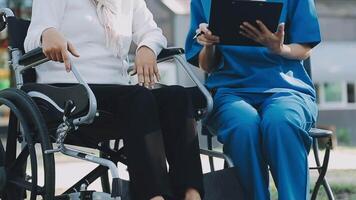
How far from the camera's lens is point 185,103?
9.41ft

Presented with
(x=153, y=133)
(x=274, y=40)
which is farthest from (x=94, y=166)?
(x=153, y=133)

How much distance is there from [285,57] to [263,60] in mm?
100

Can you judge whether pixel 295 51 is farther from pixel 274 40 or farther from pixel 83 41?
pixel 83 41

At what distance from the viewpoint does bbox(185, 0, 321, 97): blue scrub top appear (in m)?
3.28

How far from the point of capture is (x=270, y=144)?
2.91 m

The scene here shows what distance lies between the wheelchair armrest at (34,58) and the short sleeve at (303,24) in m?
1.16

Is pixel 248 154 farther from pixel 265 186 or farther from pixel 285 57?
pixel 285 57

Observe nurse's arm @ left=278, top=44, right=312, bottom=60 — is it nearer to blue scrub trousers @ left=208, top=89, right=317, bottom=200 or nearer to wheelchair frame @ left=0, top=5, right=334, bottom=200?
blue scrub trousers @ left=208, top=89, right=317, bottom=200

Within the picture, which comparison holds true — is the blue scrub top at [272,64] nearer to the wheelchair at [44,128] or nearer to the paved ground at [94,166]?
the wheelchair at [44,128]

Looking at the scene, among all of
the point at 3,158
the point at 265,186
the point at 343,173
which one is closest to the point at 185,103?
the point at 265,186

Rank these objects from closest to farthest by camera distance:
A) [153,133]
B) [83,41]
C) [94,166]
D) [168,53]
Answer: [153,133]
[83,41]
[168,53]
[94,166]

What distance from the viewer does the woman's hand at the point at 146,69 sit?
10.0ft

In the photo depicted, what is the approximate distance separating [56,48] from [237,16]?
2.39ft

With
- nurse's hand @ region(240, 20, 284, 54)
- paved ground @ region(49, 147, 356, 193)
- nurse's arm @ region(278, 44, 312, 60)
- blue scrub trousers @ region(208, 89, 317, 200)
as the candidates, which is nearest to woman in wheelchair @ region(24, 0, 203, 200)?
blue scrub trousers @ region(208, 89, 317, 200)
